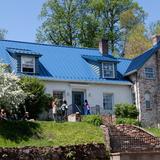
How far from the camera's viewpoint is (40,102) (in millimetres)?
32406

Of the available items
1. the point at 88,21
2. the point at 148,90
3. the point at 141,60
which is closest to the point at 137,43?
the point at 88,21

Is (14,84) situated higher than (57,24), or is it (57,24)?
(57,24)

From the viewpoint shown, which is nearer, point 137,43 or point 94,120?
point 94,120

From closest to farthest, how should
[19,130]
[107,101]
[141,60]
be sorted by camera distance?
[19,130] → [107,101] → [141,60]

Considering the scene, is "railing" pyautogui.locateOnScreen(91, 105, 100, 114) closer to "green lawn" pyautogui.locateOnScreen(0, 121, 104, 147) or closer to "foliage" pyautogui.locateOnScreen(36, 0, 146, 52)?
"green lawn" pyautogui.locateOnScreen(0, 121, 104, 147)

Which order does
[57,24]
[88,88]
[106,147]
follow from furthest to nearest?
[57,24], [88,88], [106,147]

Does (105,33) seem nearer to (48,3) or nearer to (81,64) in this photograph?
(48,3)

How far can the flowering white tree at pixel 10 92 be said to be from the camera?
2822cm

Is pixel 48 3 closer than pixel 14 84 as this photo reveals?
No

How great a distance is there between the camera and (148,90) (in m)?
38.4

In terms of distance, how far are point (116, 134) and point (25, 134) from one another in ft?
16.2

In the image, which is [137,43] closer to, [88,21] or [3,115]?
[88,21]

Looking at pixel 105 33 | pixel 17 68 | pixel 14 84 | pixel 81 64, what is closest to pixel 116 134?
pixel 14 84

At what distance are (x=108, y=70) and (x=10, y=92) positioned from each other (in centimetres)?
1295
